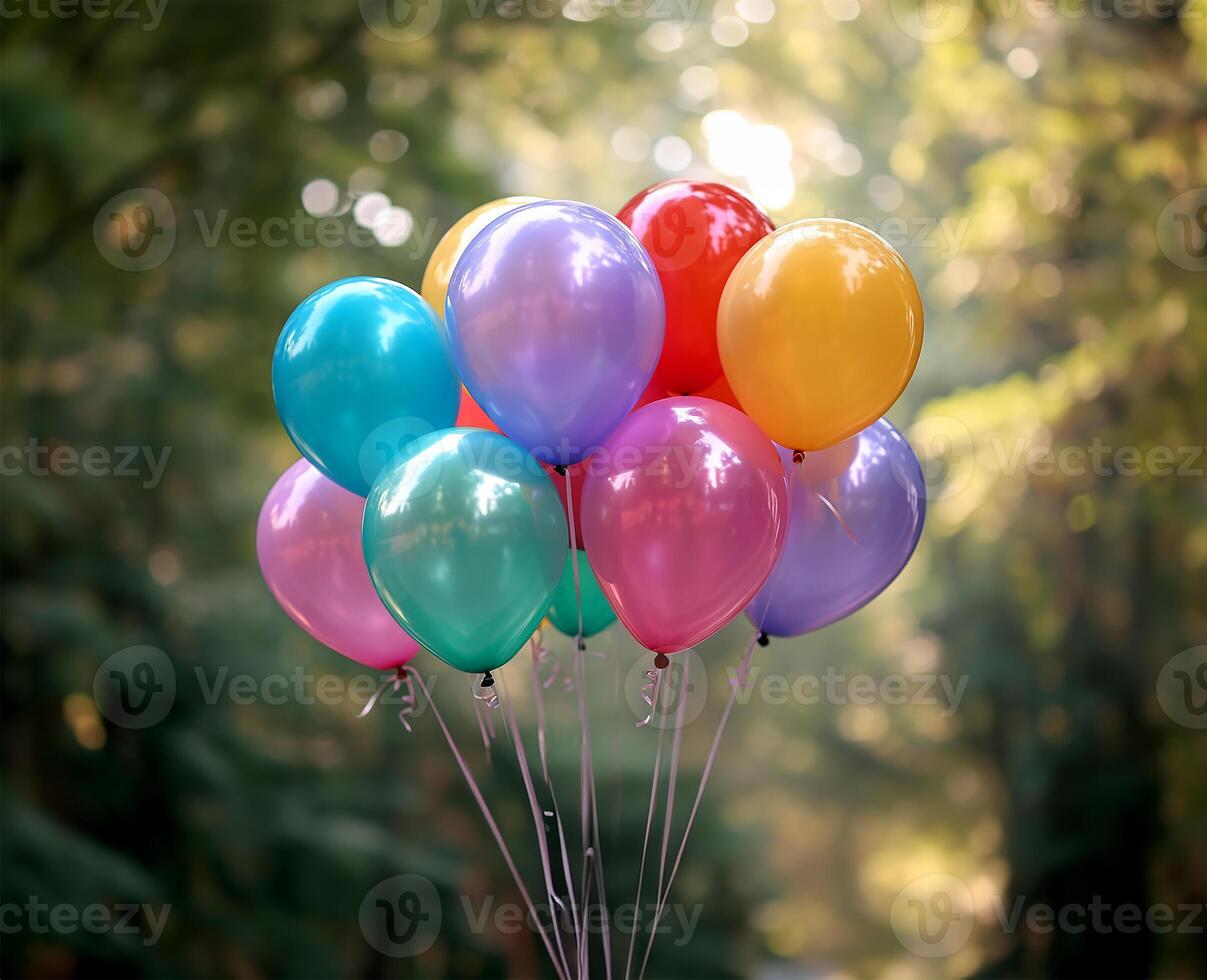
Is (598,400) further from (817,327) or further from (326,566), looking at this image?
(326,566)

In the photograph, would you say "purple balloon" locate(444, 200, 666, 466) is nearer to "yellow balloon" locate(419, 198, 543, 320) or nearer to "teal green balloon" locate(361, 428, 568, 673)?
"teal green balloon" locate(361, 428, 568, 673)

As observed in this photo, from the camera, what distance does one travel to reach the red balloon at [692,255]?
93.7 inches

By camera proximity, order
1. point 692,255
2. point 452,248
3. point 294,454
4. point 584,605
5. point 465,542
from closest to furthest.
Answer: point 465,542 → point 692,255 → point 452,248 → point 584,605 → point 294,454

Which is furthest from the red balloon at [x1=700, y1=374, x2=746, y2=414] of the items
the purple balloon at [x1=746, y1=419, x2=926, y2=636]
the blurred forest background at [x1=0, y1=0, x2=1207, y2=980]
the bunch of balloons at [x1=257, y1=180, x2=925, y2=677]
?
the blurred forest background at [x1=0, y1=0, x2=1207, y2=980]

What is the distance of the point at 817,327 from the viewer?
2.15m

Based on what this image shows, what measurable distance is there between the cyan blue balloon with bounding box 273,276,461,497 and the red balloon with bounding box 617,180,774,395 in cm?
47

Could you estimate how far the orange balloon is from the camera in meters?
2.59

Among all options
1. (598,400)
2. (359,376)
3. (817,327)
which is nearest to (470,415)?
(359,376)

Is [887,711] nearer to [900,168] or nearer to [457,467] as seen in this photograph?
[900,168]

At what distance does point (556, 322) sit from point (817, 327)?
478mm

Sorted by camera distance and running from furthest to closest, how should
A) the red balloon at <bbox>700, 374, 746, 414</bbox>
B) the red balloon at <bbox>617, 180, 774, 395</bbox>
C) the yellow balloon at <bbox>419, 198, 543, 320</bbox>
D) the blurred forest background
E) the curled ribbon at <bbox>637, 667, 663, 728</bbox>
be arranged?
1. the blurred forest background
2. the yellow balloon at <bbox>419, 198, 543, 320</bbox>
3. the red balloon at <bbox>700, 374, 746, 414</bbox>
4. the red balloon at <bbox>617, 180, 774, 395</bbox>
5. the curled ribbon at <bbox>637, 667, 663, 728</bbox>

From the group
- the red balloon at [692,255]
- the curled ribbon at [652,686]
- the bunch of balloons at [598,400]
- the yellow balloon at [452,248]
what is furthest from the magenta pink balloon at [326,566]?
the red balloon at [692,255]

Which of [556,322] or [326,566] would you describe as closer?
[556,322]

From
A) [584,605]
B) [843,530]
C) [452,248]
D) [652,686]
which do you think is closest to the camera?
[652,686]
